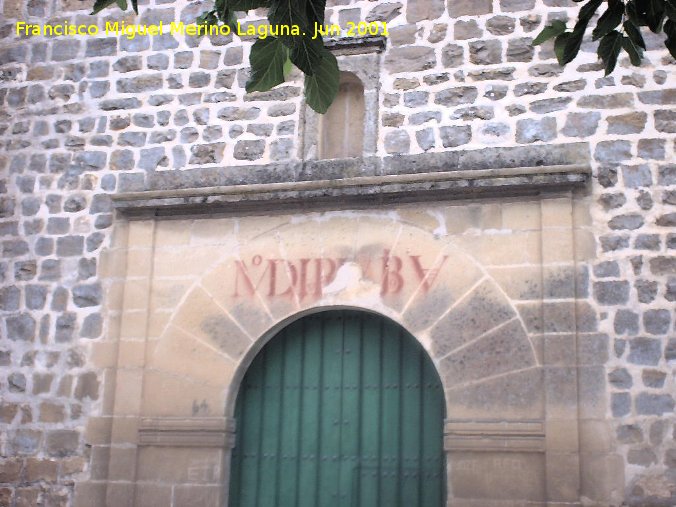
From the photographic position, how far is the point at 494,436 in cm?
542

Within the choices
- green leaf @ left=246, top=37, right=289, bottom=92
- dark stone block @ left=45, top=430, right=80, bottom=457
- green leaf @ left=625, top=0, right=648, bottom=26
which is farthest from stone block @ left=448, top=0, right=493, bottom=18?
dark stone block @ left=45, top=430, right=80, bottom=457

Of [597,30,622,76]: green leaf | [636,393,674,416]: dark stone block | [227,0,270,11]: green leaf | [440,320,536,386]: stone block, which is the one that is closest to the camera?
[227,0,270,11]: green leaf

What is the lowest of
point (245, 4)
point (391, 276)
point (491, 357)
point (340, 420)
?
point (340, 420)

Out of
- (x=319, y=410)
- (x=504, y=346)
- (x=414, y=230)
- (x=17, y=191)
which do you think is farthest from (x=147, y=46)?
(x=504, y=346)

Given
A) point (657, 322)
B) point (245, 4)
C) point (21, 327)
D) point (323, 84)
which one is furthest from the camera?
Answer: point (21, 327)

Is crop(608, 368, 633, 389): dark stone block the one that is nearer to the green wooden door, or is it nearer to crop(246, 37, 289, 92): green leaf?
the green wooden door

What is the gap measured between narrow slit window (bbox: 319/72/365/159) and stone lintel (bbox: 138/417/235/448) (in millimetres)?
1794

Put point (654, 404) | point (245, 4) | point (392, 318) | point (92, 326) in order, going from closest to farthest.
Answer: point (245, 4), point (654, 404), point (392, 318), point (92, 326)

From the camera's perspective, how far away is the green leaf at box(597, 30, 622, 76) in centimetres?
325

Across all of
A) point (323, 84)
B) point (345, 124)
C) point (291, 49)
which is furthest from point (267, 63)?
point (345, 124)

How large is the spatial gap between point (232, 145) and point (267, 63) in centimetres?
336

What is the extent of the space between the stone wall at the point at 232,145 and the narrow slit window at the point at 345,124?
0.55 feet

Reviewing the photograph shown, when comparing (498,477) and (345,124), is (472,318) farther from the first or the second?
(345,124)

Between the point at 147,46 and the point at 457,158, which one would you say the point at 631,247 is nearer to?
the point at 457,158
